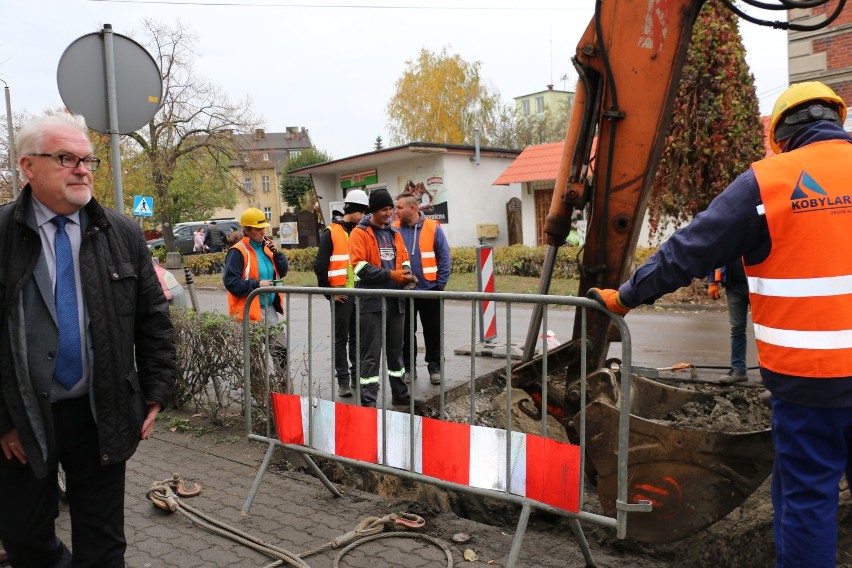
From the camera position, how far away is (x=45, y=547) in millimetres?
2836

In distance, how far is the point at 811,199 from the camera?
2629mm

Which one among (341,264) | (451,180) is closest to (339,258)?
(341,264)

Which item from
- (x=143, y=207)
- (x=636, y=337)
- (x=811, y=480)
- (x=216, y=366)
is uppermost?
(x=143, y=207)

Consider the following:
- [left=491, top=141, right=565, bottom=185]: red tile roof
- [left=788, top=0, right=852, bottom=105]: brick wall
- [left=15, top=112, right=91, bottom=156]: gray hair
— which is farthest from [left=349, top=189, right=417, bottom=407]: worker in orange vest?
[left=491, top=141, right=565, bottom=185]: red tile roof

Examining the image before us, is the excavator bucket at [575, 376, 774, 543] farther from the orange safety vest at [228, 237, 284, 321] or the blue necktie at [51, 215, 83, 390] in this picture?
the orange safety vest at [228, 237, 284, 321]

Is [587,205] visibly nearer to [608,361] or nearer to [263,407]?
[608,361]

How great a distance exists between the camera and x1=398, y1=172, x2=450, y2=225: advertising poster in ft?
87.0

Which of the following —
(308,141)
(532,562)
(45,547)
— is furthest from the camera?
(308,141)

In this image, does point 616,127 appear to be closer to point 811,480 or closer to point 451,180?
point 811,480

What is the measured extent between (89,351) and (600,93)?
3193 millimetres

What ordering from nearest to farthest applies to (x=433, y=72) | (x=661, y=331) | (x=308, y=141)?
(x=661, y=331) → (x=433, y=72) → (x=308, y=141)

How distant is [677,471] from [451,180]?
Result: 23636 mm

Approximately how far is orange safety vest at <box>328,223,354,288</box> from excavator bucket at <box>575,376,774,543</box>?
4.00 meters

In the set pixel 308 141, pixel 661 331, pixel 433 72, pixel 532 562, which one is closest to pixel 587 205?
pixel 532 562
